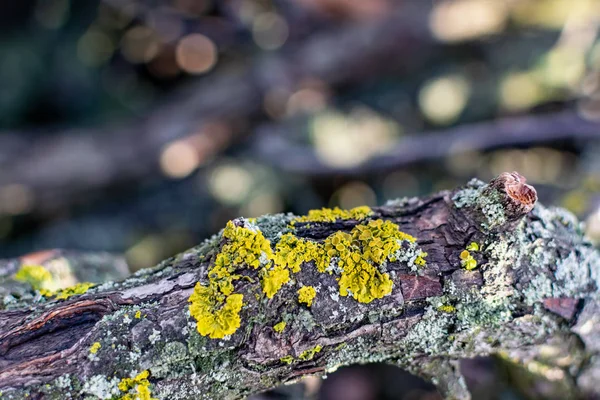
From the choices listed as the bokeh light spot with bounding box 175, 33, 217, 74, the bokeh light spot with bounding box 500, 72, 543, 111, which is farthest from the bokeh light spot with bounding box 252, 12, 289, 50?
the bokeh light spot with bounding box 500, 72, 543, 111

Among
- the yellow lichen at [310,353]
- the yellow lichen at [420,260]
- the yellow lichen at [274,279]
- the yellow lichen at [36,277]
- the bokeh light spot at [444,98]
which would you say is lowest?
the yellow lichen at [310,353]

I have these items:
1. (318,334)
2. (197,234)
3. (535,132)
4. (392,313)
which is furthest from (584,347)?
(197,234)

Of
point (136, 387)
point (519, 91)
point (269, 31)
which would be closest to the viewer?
point (136, 387)

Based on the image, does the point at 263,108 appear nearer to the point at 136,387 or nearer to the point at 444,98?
the point at 444,98

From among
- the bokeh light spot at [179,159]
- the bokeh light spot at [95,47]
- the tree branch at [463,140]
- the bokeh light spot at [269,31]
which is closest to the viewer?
the tree branch at [463,140]

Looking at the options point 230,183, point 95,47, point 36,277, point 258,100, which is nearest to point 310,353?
point 36,277

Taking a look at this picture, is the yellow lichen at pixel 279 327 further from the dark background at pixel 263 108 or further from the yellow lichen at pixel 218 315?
the dark background at pixel 263 108

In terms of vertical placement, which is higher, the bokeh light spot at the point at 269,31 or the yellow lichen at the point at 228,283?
the bokeh light spot at the point at 269,31

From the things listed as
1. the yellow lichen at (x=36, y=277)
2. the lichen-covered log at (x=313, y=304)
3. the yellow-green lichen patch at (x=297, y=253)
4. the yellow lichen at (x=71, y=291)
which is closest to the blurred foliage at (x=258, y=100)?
the yellow lichen at (x=36, y=277)
